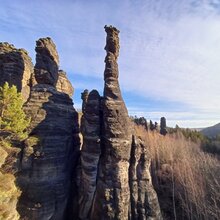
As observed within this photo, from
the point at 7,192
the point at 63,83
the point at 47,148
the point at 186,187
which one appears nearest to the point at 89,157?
the point at 47,148

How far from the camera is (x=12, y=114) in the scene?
26781mm

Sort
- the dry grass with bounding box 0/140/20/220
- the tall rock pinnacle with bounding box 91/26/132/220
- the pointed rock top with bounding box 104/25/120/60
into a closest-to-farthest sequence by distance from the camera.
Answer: the dry grass with bounding box 0/140/20/220
the tall rock pinnacle with bounding box 91/26/132/220
the pointed rock top with bounding box 104/25/120/60

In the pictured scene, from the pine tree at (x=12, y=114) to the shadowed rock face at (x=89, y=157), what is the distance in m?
6.95

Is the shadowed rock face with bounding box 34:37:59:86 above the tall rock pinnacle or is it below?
above

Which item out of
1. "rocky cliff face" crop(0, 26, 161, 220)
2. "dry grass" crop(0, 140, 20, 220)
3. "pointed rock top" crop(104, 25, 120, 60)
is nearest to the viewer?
"dry grass" crop(0, 140, 20, 220)

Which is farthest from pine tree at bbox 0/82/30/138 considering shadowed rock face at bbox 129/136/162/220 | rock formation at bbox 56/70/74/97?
rock formation at bbox 56/70/74/97

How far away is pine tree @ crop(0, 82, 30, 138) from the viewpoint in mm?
25984

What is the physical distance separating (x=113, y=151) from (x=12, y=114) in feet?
39.5

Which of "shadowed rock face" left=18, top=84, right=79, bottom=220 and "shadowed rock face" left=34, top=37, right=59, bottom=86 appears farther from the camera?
"shadowed rock face" left=34, top=37, right=59, bottom=86

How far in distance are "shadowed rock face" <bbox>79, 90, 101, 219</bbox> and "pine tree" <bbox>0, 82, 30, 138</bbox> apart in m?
6.95

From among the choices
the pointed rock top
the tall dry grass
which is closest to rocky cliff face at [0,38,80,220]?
the pointed rock top

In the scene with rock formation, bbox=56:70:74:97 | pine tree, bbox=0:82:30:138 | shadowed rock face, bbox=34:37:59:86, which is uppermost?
rock formation, bbox=56:70:74:97

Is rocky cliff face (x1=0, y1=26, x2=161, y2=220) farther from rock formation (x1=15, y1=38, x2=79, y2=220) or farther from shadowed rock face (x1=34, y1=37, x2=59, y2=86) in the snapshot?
shadowed rock face (x1=34, y1=37, x2=59, y2=86)

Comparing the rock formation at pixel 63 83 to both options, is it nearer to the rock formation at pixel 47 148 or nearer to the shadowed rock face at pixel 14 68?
the shadowed rock face at pixel 14 68
